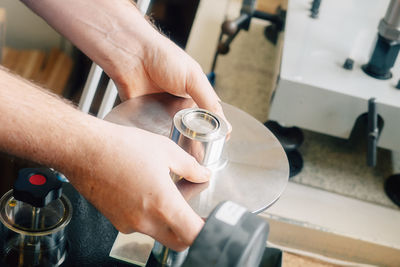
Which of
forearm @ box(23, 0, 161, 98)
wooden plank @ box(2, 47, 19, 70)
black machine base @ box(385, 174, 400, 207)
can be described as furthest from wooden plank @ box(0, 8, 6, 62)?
black machine base @ box(385, 174, 400, 207)

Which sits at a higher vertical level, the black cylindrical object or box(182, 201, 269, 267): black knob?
box(182, 201, 269, 267): black knob

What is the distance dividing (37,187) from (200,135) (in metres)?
0.21

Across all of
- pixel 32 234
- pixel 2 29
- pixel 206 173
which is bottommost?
pixel 2 29

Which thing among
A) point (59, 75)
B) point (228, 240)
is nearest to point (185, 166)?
point (228, 240)

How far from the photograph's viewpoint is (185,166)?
0.56 metres

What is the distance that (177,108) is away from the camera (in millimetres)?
738

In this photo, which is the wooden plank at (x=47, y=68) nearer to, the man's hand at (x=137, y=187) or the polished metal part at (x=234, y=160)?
the polished metal part at (x=234, y=160)

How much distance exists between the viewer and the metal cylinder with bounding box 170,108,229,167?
1.94 feet

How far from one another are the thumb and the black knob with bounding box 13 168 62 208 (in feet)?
0.53

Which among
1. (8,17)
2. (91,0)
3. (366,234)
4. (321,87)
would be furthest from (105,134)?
(8,17)

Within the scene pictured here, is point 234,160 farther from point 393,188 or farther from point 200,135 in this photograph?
point 393,188

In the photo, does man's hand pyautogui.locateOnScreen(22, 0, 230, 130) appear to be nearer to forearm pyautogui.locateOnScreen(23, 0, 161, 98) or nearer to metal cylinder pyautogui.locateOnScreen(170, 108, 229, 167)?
forearm pyautogui.locateOnScreen(23, 0, 161, 98)

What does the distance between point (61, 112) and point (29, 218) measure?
168 mm

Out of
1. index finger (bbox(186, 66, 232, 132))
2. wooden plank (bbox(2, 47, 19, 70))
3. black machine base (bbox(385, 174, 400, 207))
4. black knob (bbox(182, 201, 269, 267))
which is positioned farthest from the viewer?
wooden plank (bbox(2, 47, 19, 70))
